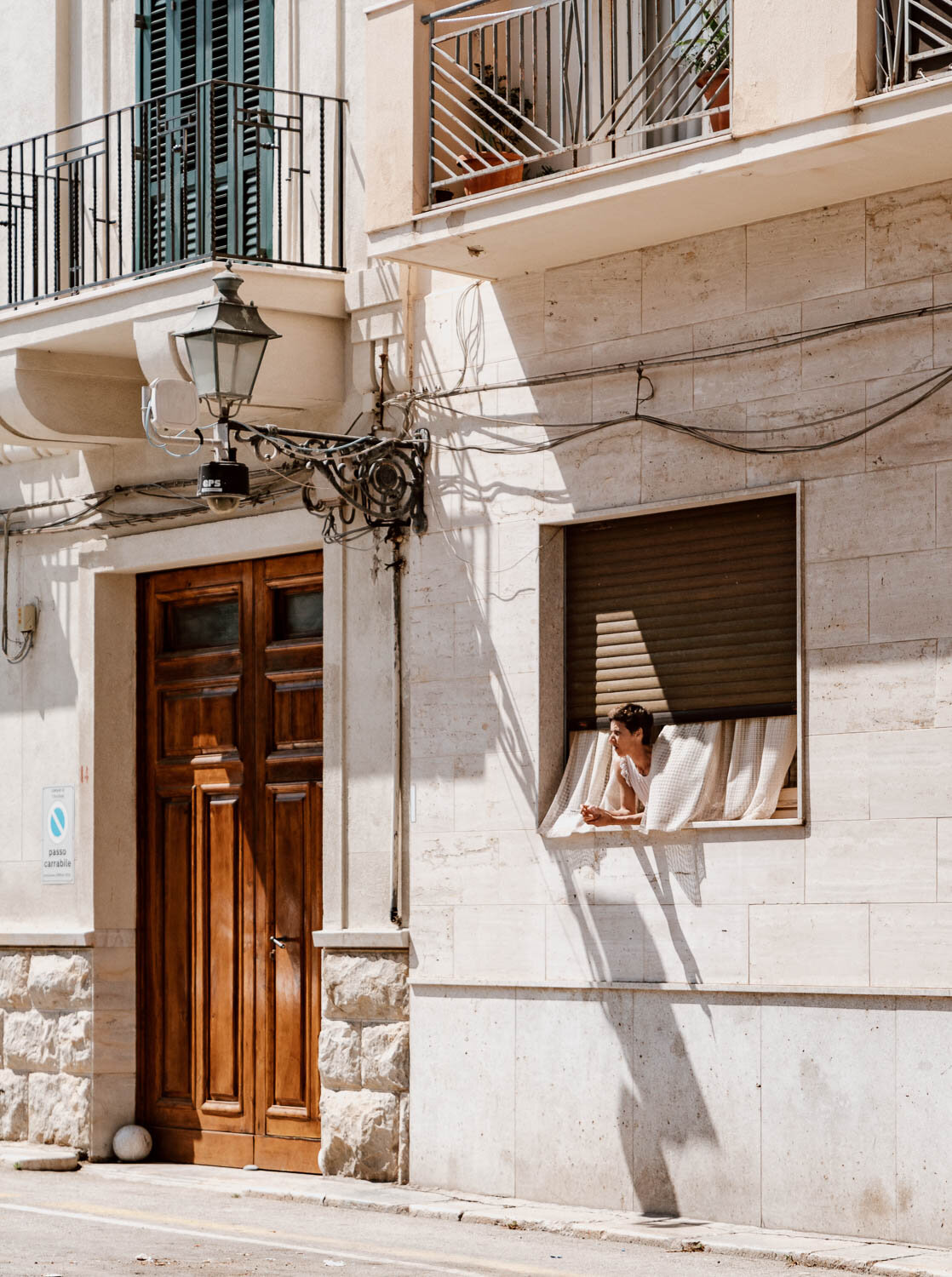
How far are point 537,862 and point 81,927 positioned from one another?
3840 mm

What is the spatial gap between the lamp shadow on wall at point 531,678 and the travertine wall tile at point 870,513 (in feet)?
3.89

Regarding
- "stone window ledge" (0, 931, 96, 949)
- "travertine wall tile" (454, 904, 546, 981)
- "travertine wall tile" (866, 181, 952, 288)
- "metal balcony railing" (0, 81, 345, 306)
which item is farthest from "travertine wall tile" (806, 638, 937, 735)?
"stone window ledge" (0, 931, 96, 949)

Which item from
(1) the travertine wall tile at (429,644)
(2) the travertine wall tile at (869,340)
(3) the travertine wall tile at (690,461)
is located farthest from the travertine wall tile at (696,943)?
(2) the travertine wall tile at (869,340)

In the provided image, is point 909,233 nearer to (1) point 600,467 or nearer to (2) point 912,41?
(2) point 912,41

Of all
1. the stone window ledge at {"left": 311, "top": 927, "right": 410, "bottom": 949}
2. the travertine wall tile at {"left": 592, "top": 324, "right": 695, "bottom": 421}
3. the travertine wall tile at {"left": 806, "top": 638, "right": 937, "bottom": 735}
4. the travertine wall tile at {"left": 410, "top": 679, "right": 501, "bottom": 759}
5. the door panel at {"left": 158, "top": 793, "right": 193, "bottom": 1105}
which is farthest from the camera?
the door panel at {"left": 158, "top": 793, "right": 193, "bottom": 1105}

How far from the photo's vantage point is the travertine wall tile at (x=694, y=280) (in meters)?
11.2

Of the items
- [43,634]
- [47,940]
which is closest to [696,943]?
[47,940]

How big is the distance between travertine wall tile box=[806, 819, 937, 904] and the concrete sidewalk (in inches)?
60.6

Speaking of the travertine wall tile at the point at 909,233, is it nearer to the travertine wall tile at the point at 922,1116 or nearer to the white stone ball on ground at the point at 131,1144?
the travertine wall tile at the point at 922,1116

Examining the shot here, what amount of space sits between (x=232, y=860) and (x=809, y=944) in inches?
182

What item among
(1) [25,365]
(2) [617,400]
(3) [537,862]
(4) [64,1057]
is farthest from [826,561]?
(4) [64,1057]

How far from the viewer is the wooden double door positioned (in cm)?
1345

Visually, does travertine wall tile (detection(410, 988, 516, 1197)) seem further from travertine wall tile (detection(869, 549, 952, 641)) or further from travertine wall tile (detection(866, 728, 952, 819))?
travertine wall tile (detection(869, 549, 952, 641))

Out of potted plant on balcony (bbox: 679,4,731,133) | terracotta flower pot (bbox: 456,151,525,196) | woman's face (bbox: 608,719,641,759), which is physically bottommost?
woman's face (bbox: 608,719,641,759)
